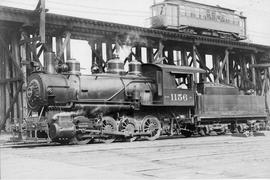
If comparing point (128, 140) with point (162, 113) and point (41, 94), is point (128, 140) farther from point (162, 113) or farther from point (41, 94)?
point (41, 94)

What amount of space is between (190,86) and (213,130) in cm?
238

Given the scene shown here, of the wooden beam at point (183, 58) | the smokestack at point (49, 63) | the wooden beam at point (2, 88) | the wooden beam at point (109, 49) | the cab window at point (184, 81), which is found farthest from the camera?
the wooden beam at point (183, 58)

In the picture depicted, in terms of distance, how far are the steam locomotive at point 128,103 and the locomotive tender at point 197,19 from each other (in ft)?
27.9

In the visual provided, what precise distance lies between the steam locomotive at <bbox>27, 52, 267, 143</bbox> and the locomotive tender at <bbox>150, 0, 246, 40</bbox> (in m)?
8.52

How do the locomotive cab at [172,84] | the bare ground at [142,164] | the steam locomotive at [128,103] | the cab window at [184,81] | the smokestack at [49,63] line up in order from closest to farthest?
the bare ground at [142,164] → the steam locomotive at [128,103] → the smokestack at [49,63] → the locomotive cab at [172,84] → the cab window at [184,81]

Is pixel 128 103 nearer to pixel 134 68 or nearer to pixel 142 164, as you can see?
pixel 134 68

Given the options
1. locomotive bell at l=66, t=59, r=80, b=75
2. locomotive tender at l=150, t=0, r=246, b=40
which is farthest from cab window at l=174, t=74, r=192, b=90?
locomotive tender at l=150, t=0, r=246, b=40

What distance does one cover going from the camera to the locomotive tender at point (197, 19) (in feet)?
86.4

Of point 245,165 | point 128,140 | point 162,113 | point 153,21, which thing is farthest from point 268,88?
point 245,165

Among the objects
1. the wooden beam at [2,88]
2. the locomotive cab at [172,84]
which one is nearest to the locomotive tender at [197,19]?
the locomotive cab at [172,84]

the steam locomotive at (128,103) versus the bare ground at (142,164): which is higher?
the steam locomotive at (128,103)

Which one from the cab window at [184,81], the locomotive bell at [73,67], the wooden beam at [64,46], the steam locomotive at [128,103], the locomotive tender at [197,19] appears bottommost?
the steam locomotive at [128,103]

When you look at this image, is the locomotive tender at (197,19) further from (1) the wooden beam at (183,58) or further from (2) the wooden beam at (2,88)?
(2) the wooden beam at (2,88)

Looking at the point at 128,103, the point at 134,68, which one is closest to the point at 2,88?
the point at 134,68
